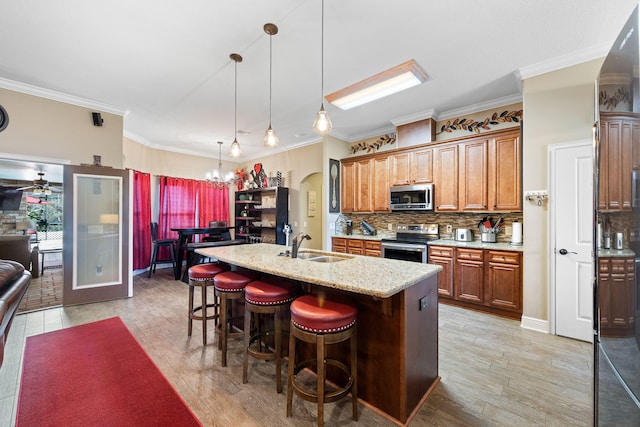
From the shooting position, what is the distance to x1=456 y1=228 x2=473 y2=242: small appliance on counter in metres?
3.98

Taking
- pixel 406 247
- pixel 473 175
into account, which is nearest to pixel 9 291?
pixel 406 247

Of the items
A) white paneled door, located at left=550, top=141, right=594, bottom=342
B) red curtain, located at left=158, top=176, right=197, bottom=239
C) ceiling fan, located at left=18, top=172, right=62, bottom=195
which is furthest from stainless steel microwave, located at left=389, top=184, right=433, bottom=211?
ceiling fan, located at left=18, top=172, right=62, bottom=195

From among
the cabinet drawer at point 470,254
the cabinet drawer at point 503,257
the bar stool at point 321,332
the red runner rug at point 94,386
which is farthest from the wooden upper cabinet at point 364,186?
the red runner rug at point 94,386

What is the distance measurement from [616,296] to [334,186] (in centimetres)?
462

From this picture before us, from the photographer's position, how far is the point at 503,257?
10.7 ft

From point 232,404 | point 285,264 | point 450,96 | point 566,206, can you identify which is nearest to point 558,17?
point 450,96

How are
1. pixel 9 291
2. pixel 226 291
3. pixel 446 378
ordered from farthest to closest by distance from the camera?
pixel 226 291 < pixel 446 378 < pixel 9 291

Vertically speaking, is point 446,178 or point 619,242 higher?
point 446,178

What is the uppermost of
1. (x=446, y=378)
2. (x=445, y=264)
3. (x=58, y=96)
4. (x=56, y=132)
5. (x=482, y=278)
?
(x=58, y=96)

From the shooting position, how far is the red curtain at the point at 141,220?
545 centimetres

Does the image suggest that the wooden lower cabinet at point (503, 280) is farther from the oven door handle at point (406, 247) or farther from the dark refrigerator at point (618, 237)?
the dark refrigerator at point (618, 237)

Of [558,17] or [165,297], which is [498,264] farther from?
[165,297]

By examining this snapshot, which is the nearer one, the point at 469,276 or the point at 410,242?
the point at 469,276

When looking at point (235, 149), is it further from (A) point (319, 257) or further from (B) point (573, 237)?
(B) point (573, 237)
